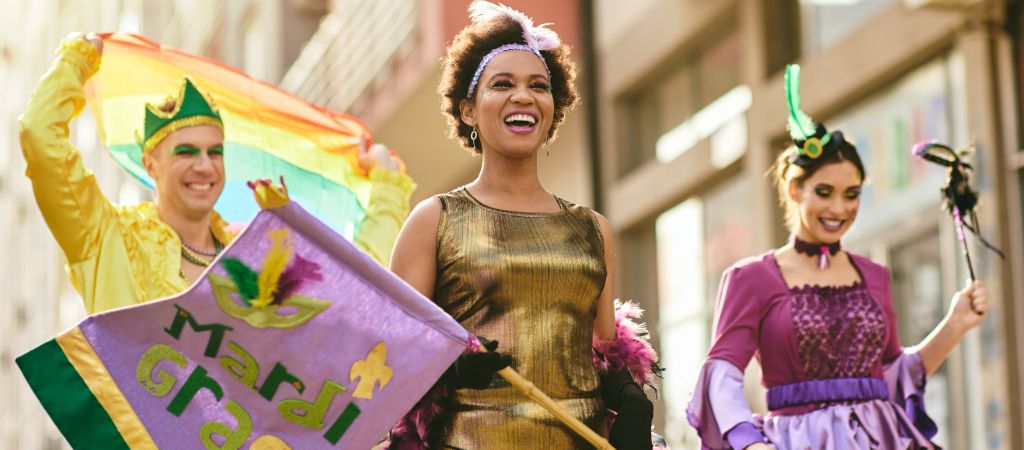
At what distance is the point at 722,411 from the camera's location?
6.33 meters

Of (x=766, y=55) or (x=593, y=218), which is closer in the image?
(x=593, y=218)

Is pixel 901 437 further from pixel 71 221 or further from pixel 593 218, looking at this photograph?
pixel 71 221

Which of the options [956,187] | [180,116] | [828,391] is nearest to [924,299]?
[956,187]

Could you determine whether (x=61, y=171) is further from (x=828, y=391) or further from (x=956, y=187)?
(x=956, y=187)

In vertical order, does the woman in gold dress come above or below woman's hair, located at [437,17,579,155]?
below

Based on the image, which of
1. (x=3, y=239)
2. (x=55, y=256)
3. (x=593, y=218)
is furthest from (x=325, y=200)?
(x=3, y=239)

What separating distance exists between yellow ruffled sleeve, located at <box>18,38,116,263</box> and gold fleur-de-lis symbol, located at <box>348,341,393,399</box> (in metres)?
1.85

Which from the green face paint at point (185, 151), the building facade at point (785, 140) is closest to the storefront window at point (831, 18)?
the building facade at point (785, 140)

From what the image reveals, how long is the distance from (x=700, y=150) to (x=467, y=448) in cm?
1029

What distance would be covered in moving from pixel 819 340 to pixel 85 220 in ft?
8.28

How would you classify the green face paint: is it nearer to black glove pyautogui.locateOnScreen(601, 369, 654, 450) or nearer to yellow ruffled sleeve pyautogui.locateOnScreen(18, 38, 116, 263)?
yellow ruffled sleeve pyautogui.locateOnScreen(18, 38, 116, 263)

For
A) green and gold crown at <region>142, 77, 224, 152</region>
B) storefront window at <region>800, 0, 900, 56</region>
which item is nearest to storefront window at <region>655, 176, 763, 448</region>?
storefront window at <region>800, 0, 900, 56</region>

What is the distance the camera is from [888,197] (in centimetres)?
1219

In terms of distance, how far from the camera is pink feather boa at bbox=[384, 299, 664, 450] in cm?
499
